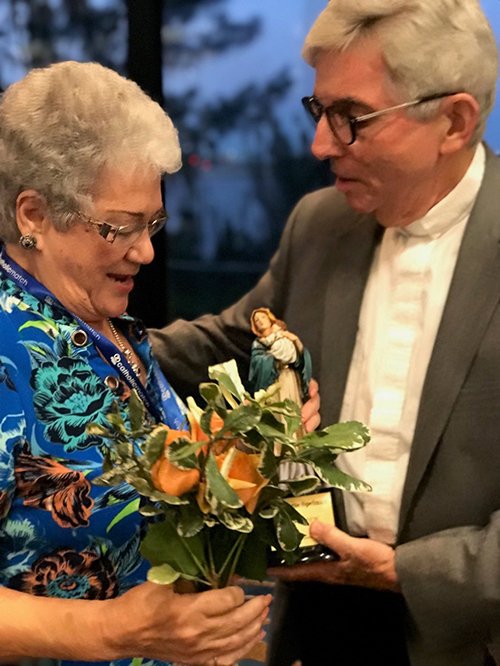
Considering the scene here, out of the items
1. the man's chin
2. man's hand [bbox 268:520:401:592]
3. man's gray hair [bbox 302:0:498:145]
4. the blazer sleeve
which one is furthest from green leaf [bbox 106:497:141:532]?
man's gray hair [bbox 302:0:498:145]

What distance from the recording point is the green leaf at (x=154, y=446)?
107cm

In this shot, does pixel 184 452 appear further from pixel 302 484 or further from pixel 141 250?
pixel 141 250

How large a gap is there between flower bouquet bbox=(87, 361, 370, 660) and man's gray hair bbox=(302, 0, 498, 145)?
854 mm

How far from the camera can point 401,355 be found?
1776 millimetres

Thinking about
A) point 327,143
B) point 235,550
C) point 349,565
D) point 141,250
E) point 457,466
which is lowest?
point 349,565

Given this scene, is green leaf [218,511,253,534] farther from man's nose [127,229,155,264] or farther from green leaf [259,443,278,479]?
man's nose [127,229,155,264]

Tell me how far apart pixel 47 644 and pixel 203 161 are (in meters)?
2.32

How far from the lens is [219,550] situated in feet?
3.97

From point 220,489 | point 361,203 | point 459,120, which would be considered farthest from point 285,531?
point 459,120

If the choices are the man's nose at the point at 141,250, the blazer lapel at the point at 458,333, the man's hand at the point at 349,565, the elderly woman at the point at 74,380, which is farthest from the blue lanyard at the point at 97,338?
the blazer lapel at the point at 458,333

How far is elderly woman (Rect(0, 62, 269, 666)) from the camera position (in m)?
1.23

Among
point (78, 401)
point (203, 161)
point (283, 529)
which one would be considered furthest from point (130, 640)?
point (203, 161)

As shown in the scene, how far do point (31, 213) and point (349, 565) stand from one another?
38.8 inches

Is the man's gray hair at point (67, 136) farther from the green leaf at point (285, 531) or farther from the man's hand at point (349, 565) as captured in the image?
the man's hand at point (349, 565)
